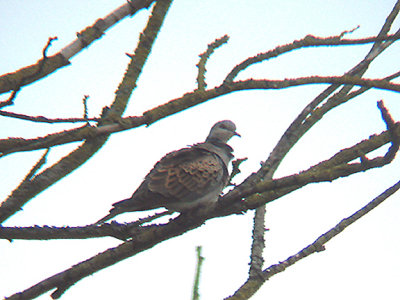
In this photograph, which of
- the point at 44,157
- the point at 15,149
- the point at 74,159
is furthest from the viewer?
the point at 44,157

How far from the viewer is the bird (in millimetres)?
4598

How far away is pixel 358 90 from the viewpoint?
3801 millimetres

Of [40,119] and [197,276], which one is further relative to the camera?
[40,119]

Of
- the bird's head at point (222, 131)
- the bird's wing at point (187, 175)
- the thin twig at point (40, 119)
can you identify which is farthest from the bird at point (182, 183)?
the thin twig at point (40, 119)

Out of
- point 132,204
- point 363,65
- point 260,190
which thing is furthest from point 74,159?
point 363,65

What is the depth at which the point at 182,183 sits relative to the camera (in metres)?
4.73

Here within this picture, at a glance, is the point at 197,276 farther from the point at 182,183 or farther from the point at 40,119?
the point at 182,183

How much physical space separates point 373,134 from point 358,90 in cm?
92

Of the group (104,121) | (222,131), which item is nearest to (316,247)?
(104,121)

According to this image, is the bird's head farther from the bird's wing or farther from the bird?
the bird's wing

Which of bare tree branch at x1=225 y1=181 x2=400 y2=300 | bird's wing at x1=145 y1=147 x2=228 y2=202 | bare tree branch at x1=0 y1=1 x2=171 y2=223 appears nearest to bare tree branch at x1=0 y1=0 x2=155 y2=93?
bare tree branch at x1=0 y1=1 x2=171 y2=223

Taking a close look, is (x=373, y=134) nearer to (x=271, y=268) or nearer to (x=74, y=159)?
(x=271, y=268)

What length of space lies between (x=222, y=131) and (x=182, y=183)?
168 centimetres

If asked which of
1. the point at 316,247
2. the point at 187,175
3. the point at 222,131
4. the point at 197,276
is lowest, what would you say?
the point at 197,276
